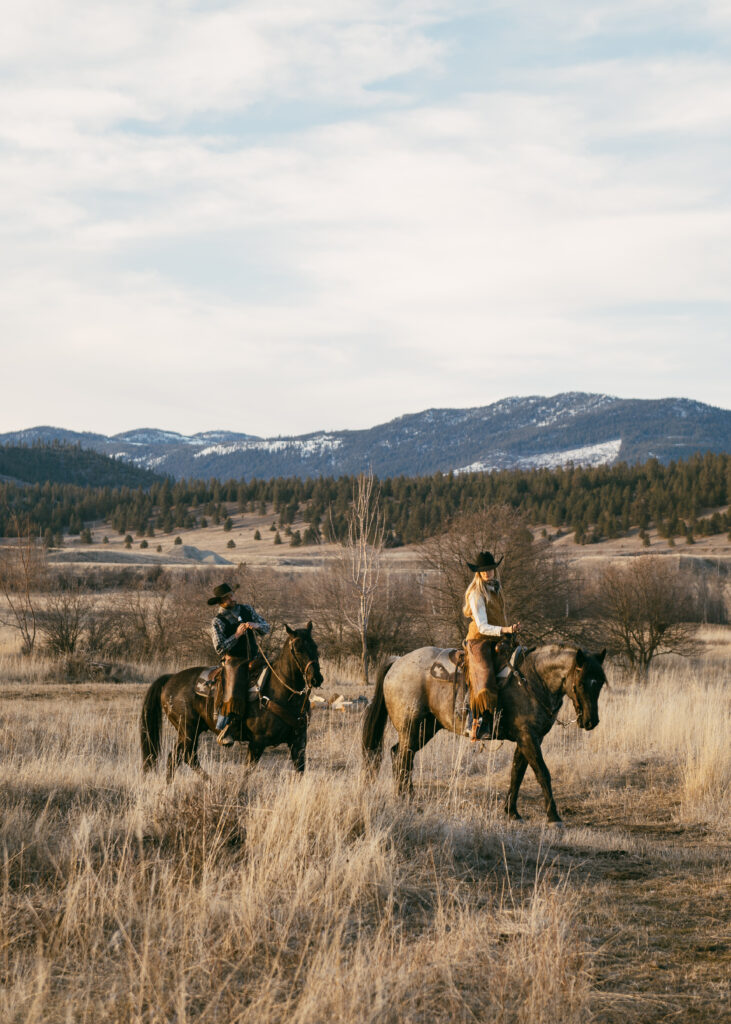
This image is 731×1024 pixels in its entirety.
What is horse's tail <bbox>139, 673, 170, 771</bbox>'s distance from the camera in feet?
31.9

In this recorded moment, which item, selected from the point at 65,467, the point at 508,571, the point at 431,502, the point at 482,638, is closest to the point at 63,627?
the point at 508,571

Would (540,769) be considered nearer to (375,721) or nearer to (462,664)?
(462,664)

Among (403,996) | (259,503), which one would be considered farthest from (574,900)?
(259,503)

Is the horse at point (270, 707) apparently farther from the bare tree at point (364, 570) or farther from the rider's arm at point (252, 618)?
the bare tree at point (364, 570)

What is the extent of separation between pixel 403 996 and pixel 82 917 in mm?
1770

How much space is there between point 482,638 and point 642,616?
1556 centimetres

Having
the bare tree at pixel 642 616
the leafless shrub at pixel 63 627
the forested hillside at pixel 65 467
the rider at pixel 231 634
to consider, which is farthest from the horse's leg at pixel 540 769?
the forested hillside at pixel 65 467

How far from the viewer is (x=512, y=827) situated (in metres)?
7.73

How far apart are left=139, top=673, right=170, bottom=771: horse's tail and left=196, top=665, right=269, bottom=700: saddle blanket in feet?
1.72

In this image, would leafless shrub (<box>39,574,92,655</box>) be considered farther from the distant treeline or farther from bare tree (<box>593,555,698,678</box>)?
the distant treeline

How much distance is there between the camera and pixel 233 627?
9125 millimetres

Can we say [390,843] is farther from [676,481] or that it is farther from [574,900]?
[676,481]

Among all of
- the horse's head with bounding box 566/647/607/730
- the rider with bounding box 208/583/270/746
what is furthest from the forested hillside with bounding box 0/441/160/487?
the horse's head with bounding box 566/647/607/730

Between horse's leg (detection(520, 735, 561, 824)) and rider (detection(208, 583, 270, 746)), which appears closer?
horse's leg (detection(520, 735, 561, 824))
